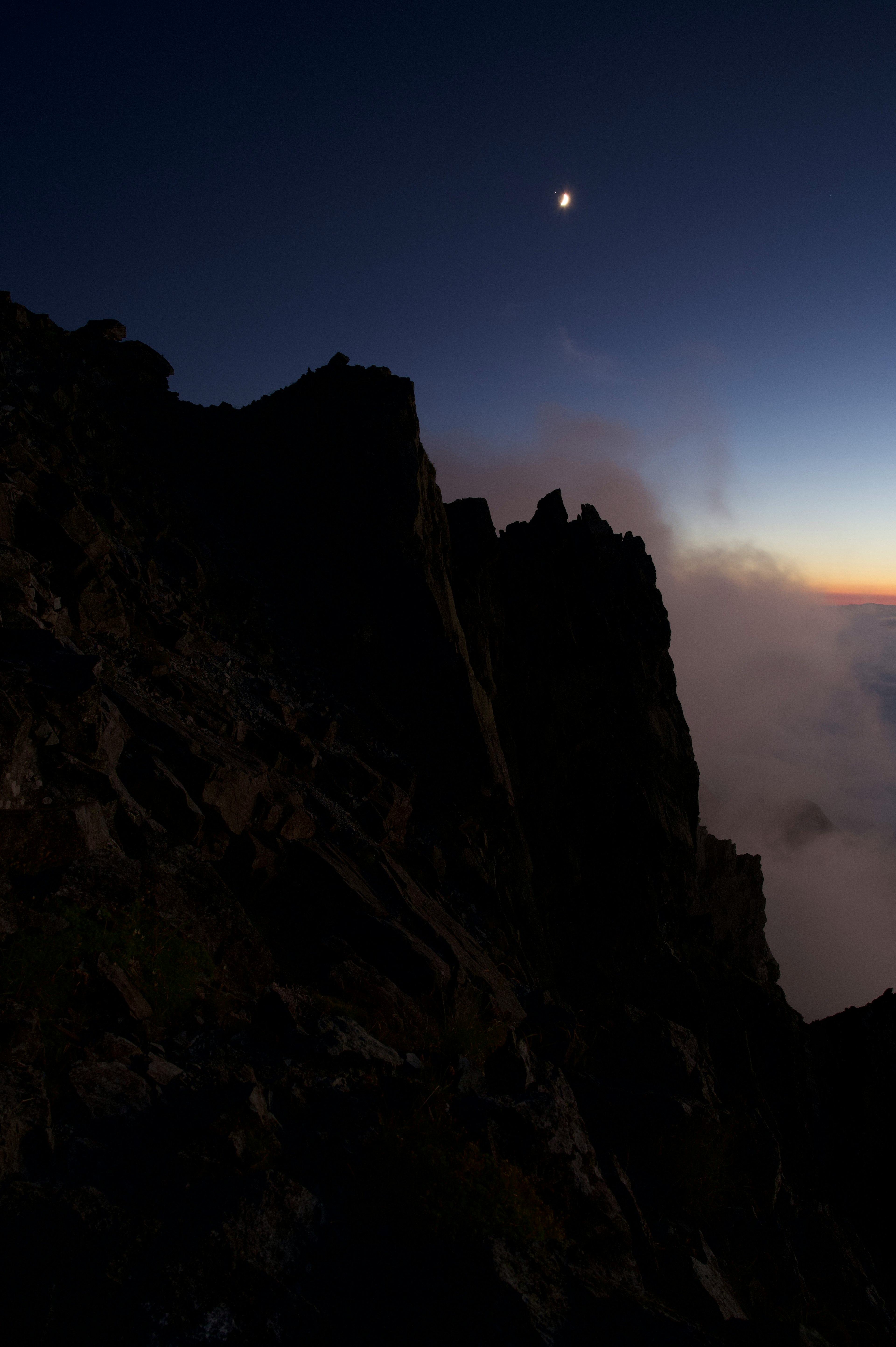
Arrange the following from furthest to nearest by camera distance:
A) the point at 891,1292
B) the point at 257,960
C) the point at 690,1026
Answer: the point at 690,1026, the point at 891,1292, the point at 257,960

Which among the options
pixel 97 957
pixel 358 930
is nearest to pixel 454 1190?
pixel 97 957

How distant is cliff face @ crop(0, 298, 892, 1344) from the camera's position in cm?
586

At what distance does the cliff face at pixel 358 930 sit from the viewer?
19.2 feet

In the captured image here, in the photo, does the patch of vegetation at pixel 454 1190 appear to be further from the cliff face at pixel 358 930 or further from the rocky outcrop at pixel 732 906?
the rocky outcrop at pixel 732 906

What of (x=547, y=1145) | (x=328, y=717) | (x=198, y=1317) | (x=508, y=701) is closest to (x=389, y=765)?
(x=328, y=717)

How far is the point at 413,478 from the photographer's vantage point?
1192 inches

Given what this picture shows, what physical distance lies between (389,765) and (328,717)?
3214mm

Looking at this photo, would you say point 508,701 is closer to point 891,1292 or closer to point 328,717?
point 328,717

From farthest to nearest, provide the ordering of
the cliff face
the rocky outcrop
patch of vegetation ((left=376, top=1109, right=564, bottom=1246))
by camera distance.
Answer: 1. the rocky outcrop
2. patch of vegetation ((left=376, top=1109, right=564, bottom=1246))
3. the cliff face

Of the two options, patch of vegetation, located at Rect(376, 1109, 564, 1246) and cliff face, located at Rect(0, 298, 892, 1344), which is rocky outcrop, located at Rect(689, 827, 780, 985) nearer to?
cliff face, located at Rect(0, 298, 892, 1344)

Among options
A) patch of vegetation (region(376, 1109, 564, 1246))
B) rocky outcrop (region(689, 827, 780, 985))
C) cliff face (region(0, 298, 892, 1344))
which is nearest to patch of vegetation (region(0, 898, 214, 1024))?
cliff face (region(0, 298, 892, 1344))

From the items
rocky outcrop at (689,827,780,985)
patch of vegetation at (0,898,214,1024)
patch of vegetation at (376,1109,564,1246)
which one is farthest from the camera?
rocky outcrop at (689,827,780,985)

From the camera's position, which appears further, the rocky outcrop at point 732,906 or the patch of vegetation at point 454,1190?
the rocky outcrop at point 732,906

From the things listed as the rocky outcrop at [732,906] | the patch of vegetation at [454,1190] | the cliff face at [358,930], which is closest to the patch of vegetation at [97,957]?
the cliff face at [358,930]
